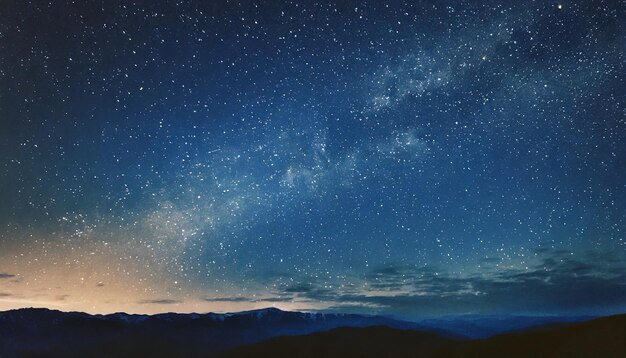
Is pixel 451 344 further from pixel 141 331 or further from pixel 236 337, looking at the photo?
pixel 141 331

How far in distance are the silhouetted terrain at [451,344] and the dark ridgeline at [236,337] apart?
219 mm

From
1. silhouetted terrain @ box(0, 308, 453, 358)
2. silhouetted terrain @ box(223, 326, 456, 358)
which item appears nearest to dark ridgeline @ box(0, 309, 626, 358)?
silhouetted terrain @ box(0, 308, 453, 358)

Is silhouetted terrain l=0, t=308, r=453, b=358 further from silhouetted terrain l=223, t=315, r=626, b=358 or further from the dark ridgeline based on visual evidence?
silhouetted terrain l=223, t=315, r=626, b=358

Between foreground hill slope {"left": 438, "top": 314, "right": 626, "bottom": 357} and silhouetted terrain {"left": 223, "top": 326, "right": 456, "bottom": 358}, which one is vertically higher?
foreground hill slope {"left": 438, "top": 314, "right": 626, "bottom": 357}

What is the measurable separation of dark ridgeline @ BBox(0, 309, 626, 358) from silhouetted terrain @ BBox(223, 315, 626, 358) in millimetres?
219

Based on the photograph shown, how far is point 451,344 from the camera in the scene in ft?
272

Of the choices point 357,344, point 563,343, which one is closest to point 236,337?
point 357,344

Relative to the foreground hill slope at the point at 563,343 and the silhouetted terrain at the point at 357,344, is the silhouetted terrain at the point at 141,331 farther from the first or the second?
the foreground hill slope at the point at 563,343

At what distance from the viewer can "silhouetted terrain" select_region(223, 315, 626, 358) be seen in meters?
45.3

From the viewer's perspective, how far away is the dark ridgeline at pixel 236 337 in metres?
84.1

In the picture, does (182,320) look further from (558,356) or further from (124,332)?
(558,356)

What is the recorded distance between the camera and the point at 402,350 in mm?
90688

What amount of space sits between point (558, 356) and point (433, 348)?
127ft

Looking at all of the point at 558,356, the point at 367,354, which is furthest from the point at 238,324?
the point at 558,356
